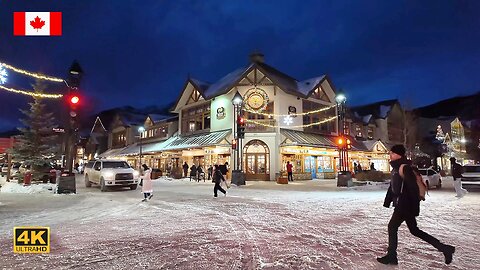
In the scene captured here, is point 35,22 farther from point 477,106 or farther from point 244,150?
point 477,106

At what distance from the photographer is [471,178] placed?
17.7 metres

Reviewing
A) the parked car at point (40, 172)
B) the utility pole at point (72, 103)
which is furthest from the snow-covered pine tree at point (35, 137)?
the utility pole at point (72, 103)

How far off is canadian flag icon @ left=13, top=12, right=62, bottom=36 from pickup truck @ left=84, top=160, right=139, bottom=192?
888 cm

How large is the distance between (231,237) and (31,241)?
374cm

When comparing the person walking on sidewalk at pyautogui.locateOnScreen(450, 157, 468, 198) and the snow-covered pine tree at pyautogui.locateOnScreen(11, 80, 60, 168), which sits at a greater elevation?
the snow-covered pine tree at pyautogui.locateOnScreen(11, 80, 60, 168)

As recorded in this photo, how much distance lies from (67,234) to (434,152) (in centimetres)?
5972

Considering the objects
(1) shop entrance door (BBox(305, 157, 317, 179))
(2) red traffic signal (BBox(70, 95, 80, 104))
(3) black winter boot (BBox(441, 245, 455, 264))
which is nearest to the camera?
(3) black winter boot (BBox(441, 245, 455, 264))

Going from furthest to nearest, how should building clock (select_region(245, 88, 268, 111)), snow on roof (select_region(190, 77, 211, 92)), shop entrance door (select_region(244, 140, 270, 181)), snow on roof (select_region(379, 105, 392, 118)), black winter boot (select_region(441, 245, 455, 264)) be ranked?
snow on roof (select_region(379, 105, 392, 118)) → snow on roof (select_region(190, 77, 211, 92)) → building clock (select_region(245, 88, 268, 111)) → shop entrance door (select_region(244, 140, 270, 181)) → black winter boot (select_region(441, 245, 455, 264))

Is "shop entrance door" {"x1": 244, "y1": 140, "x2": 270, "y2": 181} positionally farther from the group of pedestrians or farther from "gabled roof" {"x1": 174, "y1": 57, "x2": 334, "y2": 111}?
the group of pedestrians

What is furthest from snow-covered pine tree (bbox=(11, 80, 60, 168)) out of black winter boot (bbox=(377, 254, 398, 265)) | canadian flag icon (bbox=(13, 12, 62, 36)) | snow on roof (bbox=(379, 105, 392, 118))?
snow on roof (bbox=(379, 105, 392, 118))

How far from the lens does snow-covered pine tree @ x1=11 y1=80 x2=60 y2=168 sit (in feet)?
76.7

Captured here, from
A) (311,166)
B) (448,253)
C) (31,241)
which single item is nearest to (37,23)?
(31,241)

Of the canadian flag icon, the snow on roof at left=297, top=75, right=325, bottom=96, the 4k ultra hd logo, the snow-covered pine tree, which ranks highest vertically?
the snow on roof at left=297, top=75, right=325, bottom=96

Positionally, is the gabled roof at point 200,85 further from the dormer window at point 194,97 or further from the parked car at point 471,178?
the parked car at point 471,178
